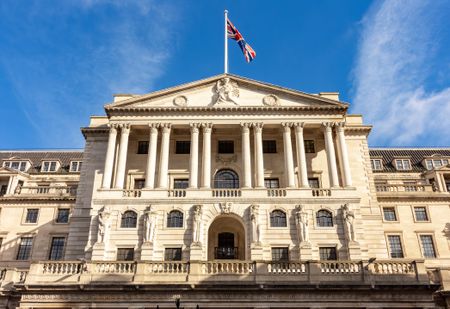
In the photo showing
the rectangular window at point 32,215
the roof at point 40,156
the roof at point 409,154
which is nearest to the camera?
the rectangular window at point 32,215

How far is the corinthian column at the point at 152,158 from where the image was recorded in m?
43.1

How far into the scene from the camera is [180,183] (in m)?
46.1

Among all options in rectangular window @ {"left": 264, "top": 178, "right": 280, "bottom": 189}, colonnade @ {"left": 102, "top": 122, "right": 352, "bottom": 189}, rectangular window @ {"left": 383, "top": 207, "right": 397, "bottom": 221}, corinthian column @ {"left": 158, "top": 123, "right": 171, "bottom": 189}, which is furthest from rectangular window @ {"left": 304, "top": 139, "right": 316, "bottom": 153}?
corinthian column @ {"left": 158, "top": 123, "right": 171, "bottom": 189}

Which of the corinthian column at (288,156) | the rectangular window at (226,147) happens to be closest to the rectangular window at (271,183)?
the corinthian column at (288,156)

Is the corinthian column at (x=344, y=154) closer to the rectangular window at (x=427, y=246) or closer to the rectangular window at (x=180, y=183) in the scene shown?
the rectangular window at (x=180, y=183)

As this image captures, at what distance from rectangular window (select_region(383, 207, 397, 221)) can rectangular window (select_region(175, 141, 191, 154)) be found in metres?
25.7

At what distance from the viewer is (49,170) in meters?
66.8

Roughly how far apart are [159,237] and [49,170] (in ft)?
113

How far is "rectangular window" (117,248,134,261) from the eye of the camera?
128 ft

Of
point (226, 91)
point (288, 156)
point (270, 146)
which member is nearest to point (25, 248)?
point (226, 91)

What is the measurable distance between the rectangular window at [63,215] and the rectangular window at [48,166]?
40.8ft

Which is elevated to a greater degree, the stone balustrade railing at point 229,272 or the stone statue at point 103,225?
the stone statue at point 103,225

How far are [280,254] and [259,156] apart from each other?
1039 cm

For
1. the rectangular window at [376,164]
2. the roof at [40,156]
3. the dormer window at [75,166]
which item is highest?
the roof at [40,156]
